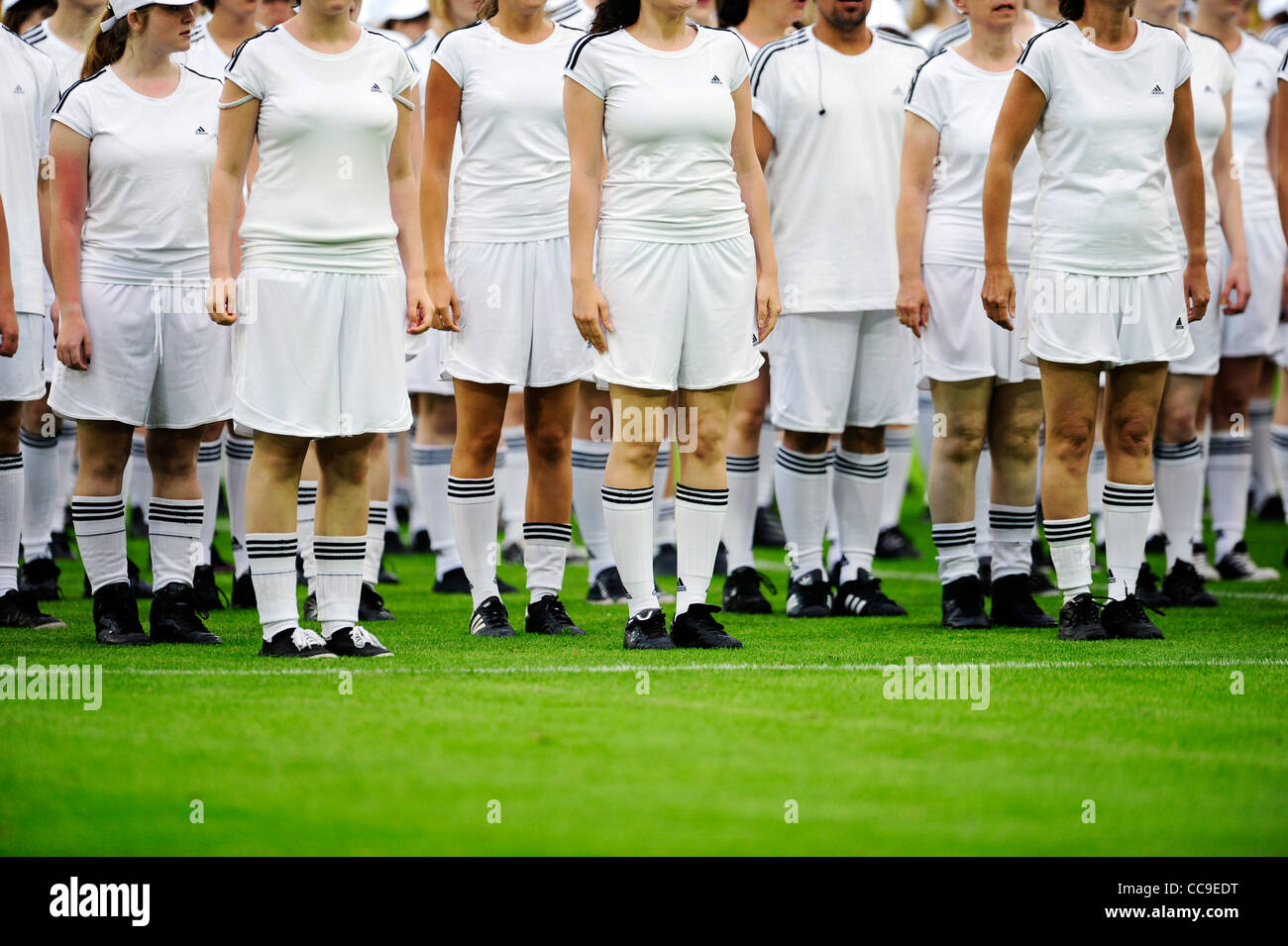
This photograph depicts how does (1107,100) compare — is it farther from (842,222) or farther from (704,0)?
(704,0)

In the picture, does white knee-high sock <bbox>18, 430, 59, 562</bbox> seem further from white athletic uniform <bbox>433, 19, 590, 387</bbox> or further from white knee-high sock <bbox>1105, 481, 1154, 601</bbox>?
white knee-high sock <bbox>1105, 481, 1154, 601</bbox>

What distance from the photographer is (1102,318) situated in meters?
6.68

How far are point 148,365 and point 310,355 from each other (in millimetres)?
1082

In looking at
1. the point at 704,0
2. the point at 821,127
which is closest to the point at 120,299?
the point at 821,127

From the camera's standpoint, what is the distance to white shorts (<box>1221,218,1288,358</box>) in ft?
30.3

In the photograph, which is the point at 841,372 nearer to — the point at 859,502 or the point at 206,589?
the point at 859,502

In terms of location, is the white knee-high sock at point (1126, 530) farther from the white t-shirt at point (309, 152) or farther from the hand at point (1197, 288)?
the white t-shirt at point (309, 152)

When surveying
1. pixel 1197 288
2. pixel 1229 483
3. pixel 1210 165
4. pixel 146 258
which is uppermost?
pixel 1210 165

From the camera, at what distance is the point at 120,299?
6820 mm

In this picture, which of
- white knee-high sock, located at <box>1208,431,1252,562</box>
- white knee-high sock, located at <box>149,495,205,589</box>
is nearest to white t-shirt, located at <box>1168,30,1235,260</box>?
white knee-high sock, located at <box>1208,431,1252,562</box>

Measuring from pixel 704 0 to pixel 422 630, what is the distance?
4450mm

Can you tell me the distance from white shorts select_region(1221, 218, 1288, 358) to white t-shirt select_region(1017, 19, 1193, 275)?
8.26ft

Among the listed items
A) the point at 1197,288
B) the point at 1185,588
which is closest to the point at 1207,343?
the point at 1185,588
